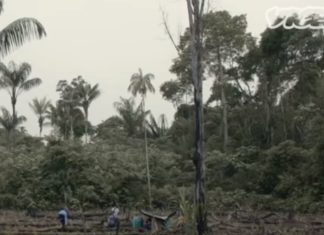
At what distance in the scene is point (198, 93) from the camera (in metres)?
15.6

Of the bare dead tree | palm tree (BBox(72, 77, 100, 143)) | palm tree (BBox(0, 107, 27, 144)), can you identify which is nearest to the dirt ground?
the bare dead tree

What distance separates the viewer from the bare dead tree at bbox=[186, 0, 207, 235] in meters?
14.9

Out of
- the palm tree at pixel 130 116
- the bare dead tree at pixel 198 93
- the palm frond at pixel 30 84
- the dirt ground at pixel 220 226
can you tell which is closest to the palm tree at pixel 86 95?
the palm tree at pixel 130 116

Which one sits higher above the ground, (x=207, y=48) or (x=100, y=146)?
(x=207, y=48)

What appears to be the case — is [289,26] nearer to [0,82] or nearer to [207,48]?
[207,48]

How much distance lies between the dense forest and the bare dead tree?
1268cm

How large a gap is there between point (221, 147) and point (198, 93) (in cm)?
2566

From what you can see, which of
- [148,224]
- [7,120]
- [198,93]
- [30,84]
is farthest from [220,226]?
[7,120]

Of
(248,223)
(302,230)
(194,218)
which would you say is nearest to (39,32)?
(194,218)

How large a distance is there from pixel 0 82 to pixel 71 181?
23.6 ft

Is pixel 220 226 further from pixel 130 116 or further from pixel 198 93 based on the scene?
pixel 130 116

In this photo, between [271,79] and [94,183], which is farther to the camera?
[271,79]

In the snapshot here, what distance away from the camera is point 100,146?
123 ft

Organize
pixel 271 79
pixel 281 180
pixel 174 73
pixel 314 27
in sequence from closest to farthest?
pixel 281 180 → pixel 314 27 → pixel 271 79 → pixel 174 73
